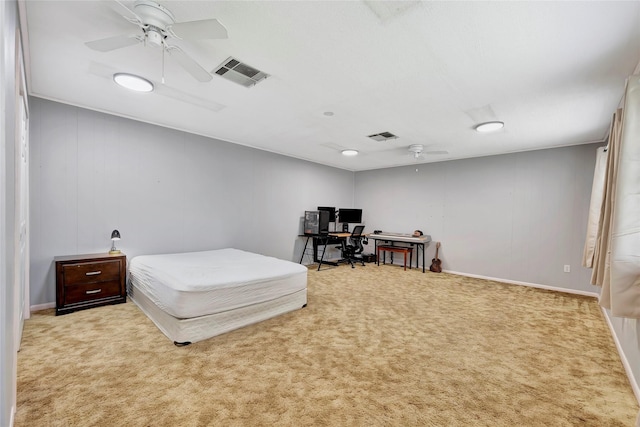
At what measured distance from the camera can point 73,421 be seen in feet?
5.15

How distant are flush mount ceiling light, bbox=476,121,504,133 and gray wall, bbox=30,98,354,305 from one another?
366 centimetres

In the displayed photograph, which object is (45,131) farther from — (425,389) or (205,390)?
(425,389)

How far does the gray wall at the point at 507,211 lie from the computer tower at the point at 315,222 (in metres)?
1.89

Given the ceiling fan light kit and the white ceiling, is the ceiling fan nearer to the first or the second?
the white ceiling

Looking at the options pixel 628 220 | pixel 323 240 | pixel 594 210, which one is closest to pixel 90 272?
pixel 323 240

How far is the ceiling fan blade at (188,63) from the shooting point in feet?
6.10

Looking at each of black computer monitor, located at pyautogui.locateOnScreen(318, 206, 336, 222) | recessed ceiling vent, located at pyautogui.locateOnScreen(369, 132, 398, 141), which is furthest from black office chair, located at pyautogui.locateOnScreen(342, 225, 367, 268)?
recessed ceiling vent, located at pyautogui.locateOnScreen(369, 132, 398, 141)

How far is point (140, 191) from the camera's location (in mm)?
3906

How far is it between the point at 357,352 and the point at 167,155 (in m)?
3.83

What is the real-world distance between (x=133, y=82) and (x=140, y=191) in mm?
1756

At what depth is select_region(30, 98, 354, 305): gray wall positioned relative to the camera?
10.6 feet

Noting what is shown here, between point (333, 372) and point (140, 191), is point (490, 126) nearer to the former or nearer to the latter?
point (333, 372)

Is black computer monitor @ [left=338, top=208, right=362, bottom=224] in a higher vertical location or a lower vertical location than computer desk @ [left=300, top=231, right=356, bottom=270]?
higher

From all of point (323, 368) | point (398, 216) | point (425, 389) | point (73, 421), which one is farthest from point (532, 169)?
point (73, 421)
